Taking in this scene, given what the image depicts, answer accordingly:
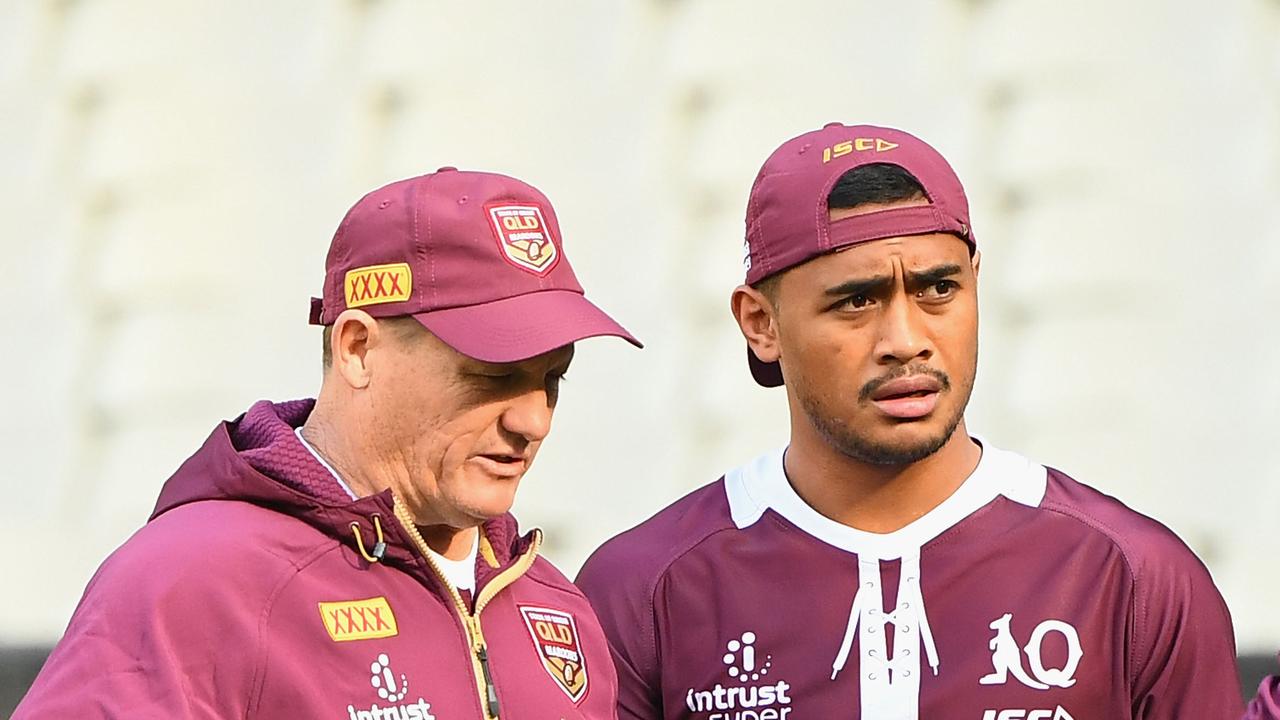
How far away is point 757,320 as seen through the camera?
226 cm

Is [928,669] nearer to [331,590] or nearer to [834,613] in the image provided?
[834,613]

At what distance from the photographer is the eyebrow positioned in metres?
2.09

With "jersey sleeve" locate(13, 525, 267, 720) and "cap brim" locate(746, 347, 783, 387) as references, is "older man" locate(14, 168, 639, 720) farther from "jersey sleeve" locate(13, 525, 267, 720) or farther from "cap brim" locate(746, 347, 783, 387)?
"cap brim" locate(746, 347, 783, 387)

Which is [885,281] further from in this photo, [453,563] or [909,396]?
[453,563]

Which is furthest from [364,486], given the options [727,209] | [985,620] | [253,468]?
[727,209]

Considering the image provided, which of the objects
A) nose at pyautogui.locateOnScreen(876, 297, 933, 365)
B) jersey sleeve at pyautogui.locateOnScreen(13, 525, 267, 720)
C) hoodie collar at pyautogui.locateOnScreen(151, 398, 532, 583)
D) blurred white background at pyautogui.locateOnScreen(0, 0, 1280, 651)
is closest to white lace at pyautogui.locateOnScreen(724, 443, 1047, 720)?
nose at pyautogui.locateOnScreen(876, 297, 933, 365)

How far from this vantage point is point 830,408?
7.02 ft

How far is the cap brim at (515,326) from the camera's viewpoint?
1699 mm

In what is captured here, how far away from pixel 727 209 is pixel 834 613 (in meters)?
2.32

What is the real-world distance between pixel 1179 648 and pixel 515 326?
2.64ft

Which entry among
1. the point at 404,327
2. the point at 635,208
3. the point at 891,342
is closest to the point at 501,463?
the point at 404,327

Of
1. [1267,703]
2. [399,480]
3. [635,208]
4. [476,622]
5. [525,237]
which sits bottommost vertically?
[1267,703]

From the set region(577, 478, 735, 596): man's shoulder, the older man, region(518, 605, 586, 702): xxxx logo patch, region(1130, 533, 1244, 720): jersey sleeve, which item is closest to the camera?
the older man

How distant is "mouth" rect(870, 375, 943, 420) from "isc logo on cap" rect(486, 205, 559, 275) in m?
0.44
